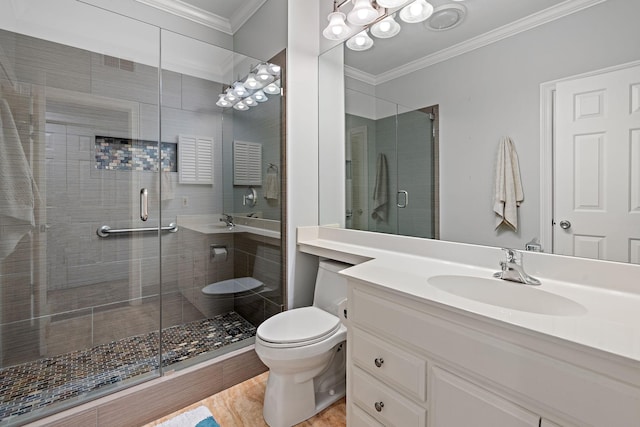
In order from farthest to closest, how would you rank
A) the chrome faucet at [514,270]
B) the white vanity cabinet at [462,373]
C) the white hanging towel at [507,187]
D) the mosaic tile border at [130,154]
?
the mosaic tile border at [130,154]
the white hanging towel at [507,187]
the chrome faucet at [514,270]
the white vanity cabinet at [462,373]

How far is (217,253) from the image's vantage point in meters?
2.30

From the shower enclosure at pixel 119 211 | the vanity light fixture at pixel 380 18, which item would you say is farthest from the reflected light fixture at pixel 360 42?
the shower enclosure at pixel 119 211

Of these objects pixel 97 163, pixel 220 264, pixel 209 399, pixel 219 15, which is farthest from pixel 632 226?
pixel 219 15

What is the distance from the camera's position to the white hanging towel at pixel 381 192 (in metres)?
1.77

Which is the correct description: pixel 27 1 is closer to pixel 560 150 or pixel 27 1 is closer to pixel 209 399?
pixel 209 399

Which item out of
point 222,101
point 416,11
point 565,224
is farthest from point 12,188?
point 565,224

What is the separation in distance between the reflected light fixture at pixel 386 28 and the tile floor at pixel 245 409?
6.85 feet

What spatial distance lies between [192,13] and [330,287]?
246cm

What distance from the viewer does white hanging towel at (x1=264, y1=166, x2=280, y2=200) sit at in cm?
205

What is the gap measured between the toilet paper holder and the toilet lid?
0.90 meters

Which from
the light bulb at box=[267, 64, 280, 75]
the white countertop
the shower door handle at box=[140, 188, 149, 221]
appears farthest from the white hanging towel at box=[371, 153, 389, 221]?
the shower door handle at box=[140, 188, 149, 221]

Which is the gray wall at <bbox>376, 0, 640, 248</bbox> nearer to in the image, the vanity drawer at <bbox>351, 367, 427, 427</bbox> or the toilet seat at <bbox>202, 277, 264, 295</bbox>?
the vanity drawer at <bbox>351, 367, 427, 427</bbox>

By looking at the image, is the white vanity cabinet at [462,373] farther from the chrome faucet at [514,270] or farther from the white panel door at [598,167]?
the white panel door at [598,167]

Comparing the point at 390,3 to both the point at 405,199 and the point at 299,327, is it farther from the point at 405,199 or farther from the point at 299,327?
the point at 299,327
